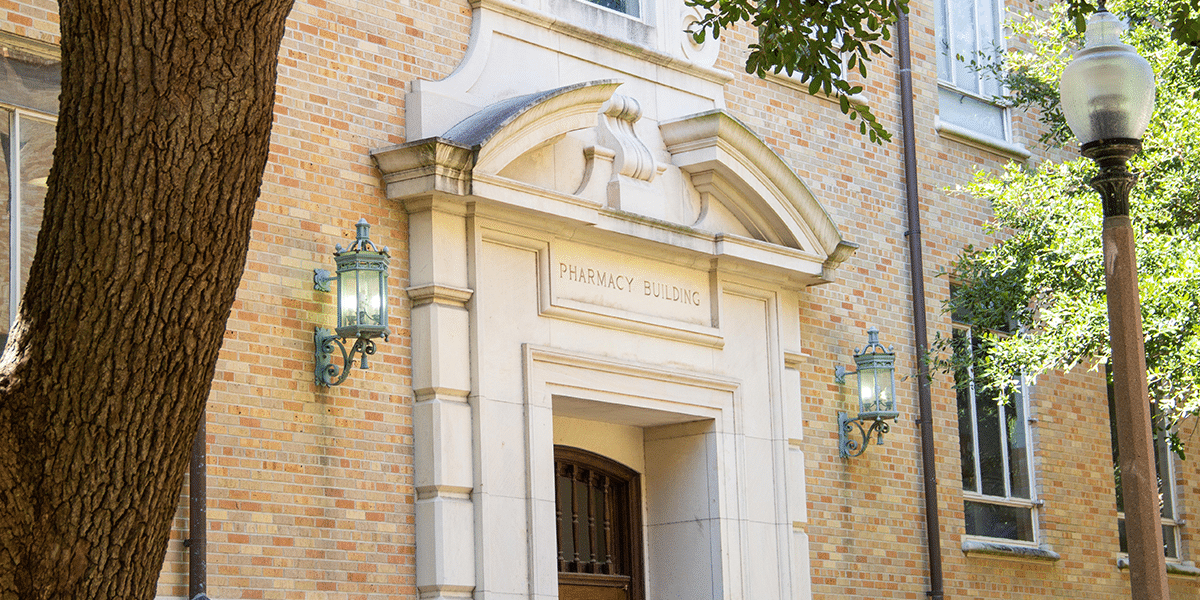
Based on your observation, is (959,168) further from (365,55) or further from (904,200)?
(365,55)

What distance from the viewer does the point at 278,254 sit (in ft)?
31.2

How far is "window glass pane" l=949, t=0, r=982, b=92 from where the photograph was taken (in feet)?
51.7

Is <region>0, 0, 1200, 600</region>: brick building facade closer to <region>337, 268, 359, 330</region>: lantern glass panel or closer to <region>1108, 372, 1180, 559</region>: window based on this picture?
<region>337, 268, 359, 330</region>: lantern glass panel

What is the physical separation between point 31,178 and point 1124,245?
5492mm

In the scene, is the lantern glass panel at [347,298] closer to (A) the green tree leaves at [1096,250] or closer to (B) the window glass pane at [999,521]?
(A) the green tree leaves at [1096,250]

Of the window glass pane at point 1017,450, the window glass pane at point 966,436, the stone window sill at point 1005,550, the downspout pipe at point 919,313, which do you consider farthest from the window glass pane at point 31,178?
the window glass pane at point 1017,450

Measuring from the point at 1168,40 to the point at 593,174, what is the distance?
4.52 meters

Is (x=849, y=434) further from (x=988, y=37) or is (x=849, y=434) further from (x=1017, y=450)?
(x=988, y=37)

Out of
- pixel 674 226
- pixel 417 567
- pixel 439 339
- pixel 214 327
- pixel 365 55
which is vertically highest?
pixel 365 55

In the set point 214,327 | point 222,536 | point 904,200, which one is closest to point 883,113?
point 904,200

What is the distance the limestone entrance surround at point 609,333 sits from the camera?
10133 millimetres

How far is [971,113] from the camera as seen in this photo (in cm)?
1570

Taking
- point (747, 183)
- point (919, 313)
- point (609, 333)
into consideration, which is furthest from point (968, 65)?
point (609, 333)

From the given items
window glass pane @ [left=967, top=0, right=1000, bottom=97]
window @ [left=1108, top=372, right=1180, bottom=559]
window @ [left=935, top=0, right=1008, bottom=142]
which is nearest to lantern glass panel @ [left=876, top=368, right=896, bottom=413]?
window @ [left=935, top=0, right=1008, bottom=142]
